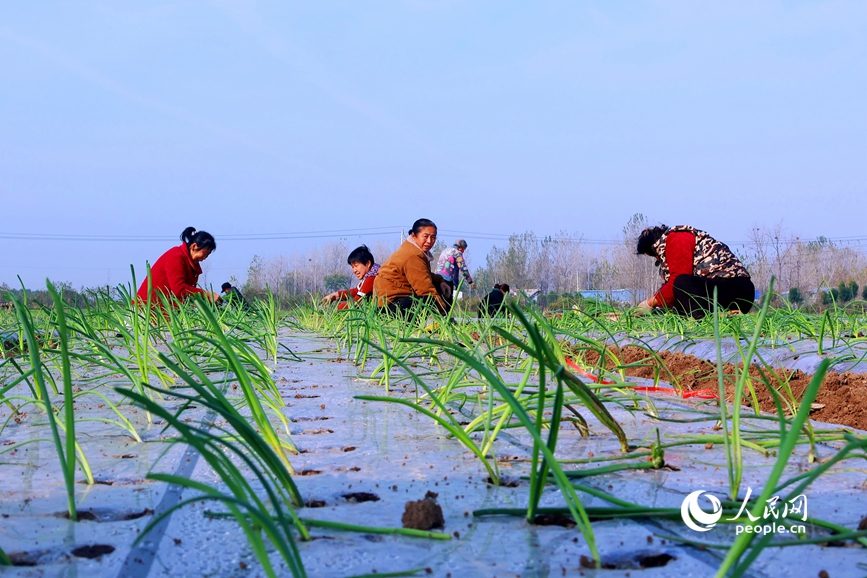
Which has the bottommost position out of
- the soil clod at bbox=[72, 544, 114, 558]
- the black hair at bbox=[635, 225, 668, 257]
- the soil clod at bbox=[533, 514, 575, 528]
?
the soil clod at bbox=[533, 514, 575, 528]

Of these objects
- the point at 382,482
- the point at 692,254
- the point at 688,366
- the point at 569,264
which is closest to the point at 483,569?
the point at 382,482

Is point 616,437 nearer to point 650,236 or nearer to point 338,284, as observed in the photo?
point 650,236

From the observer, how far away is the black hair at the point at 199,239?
5746 mm

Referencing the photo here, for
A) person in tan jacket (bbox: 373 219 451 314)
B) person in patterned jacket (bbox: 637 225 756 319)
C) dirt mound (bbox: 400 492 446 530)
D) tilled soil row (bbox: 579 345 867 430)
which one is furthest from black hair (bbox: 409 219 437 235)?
dirt mound (bbox: 400 492 446 530)

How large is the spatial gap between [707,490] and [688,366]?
215 cm

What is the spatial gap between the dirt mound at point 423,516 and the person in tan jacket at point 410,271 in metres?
4.99

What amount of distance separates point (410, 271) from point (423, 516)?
17.1 feet

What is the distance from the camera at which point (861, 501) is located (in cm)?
87

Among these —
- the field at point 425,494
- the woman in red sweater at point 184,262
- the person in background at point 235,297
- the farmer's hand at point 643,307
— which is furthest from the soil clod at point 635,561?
the woman in red sweater at point 184,262

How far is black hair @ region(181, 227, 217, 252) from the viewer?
5.75m

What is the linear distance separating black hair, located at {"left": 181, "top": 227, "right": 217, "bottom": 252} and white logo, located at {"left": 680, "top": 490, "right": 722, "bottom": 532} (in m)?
5.44

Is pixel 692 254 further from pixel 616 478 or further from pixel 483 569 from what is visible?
pixel 483 569

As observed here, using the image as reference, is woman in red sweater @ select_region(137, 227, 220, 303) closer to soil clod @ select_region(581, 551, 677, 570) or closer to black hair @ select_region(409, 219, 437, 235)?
black hair @ select_region(409, 219, 437, 235)

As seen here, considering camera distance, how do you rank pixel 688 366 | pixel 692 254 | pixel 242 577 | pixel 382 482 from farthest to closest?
pixel 692 254, pixel 688 366, pixel 382 482, pixel 242 577
